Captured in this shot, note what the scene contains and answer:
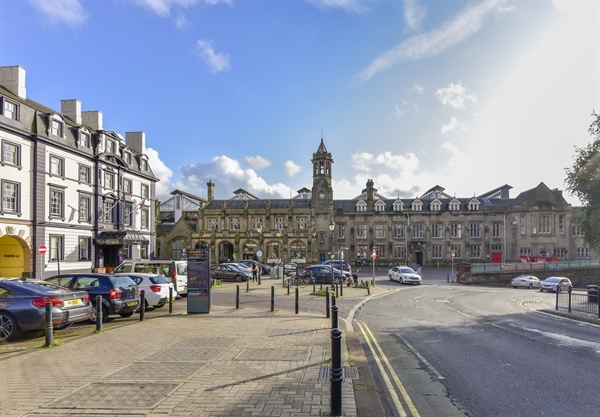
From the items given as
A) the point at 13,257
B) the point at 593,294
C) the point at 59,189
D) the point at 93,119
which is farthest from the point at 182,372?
the point at 93,119

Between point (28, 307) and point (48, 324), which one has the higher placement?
point (28, 307)

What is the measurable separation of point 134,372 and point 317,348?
154 inches

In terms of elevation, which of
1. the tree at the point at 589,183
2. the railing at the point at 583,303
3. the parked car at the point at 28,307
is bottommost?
the railing at the point at 583,303

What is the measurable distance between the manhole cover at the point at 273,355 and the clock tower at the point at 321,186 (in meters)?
51.6

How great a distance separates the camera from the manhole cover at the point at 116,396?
5699 mm

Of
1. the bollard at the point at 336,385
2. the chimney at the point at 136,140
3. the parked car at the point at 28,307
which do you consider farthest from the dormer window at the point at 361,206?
the bollard at the point at 336,385

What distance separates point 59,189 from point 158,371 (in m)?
29.1

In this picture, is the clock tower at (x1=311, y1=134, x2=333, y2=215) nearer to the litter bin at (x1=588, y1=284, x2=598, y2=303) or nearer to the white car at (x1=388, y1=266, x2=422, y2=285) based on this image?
the white car at (x1=388, y1=266, x2=422, y2=285)

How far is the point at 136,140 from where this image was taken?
46.3m

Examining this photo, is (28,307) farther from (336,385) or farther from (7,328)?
(336,385)

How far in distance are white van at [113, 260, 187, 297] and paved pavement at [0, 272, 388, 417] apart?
25.5 ft

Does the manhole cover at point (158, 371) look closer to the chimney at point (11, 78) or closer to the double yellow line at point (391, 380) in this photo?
the double yellow line at point (391, 380)

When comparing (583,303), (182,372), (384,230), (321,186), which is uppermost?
(321,186)

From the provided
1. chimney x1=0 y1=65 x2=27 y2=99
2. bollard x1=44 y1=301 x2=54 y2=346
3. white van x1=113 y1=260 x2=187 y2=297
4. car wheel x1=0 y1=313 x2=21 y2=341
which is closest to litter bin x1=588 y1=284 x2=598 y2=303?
white van x1=113 y1=260 x2=187 y2=297
